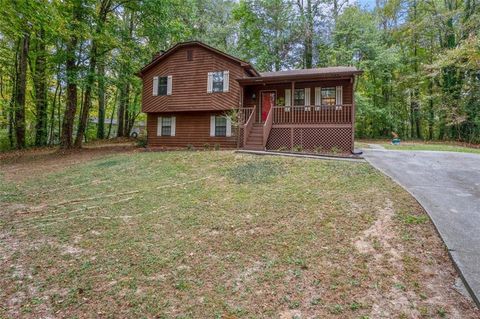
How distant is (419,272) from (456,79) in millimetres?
21663

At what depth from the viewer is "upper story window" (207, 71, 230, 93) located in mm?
14016

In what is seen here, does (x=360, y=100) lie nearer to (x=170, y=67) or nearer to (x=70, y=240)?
(x=170, y=67)

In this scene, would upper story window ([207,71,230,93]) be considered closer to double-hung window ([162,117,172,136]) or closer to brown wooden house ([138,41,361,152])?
brown wooden house ([138,41,361,152])

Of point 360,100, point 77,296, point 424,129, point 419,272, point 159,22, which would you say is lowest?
point 77,296

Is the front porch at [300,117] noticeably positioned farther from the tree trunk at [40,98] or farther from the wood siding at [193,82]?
the tree trunk at [40,98]

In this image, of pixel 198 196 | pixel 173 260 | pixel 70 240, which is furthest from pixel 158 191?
pixel 173 260

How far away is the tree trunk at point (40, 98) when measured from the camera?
57.0ft

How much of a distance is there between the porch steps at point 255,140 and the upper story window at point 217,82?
3.10 metres

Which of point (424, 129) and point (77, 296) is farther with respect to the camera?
point (424, 129)

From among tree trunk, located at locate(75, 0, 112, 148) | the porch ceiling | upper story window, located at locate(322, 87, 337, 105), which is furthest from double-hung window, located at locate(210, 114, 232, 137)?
tree trunk, located at locate(75, 0, 112, 148)

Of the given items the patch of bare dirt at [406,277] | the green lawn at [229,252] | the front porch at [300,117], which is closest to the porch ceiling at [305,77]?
the front porch at [300,117]

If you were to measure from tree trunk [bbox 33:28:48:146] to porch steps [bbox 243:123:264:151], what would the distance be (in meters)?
14.0

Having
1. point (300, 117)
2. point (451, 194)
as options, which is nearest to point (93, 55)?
point (300, 117)

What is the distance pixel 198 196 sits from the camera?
651cm
